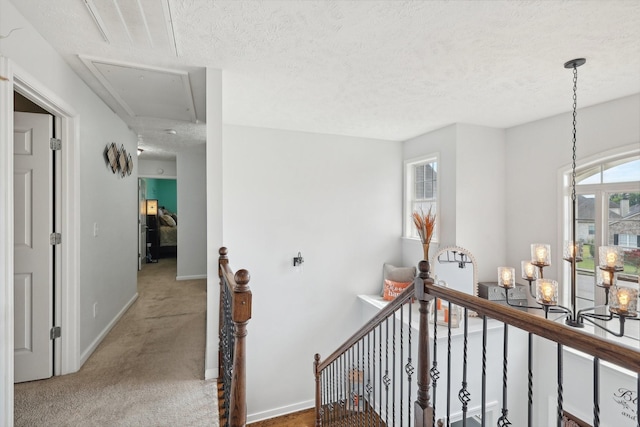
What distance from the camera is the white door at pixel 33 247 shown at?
2064 mm

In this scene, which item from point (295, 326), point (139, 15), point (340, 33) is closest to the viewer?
point (139, 15)

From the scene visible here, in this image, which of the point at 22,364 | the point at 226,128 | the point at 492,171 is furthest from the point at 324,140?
the point at 22,364

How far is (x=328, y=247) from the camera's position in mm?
4320

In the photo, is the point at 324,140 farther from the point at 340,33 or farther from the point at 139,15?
the point at 139,15

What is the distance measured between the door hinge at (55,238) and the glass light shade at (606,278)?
12.8 ft

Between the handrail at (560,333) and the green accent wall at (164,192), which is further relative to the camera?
the green accent wall at (164,192)

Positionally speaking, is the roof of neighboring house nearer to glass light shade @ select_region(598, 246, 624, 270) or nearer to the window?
glass light shade @ select_region(598, 246, 624, 270)

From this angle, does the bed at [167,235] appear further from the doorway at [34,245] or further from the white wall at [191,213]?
the doorway at [34,245]

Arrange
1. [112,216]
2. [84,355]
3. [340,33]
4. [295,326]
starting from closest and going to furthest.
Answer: [340,33] < [84,355] < [112,216] < [295,326]

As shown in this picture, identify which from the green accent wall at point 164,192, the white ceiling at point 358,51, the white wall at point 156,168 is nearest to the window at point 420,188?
the white ceiling at point 358,51

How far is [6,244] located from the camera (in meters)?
1.49

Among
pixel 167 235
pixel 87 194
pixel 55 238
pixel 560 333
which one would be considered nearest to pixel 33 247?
pixel 55 238

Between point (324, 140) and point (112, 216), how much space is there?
2.80 metres

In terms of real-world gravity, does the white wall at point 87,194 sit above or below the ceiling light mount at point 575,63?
below
